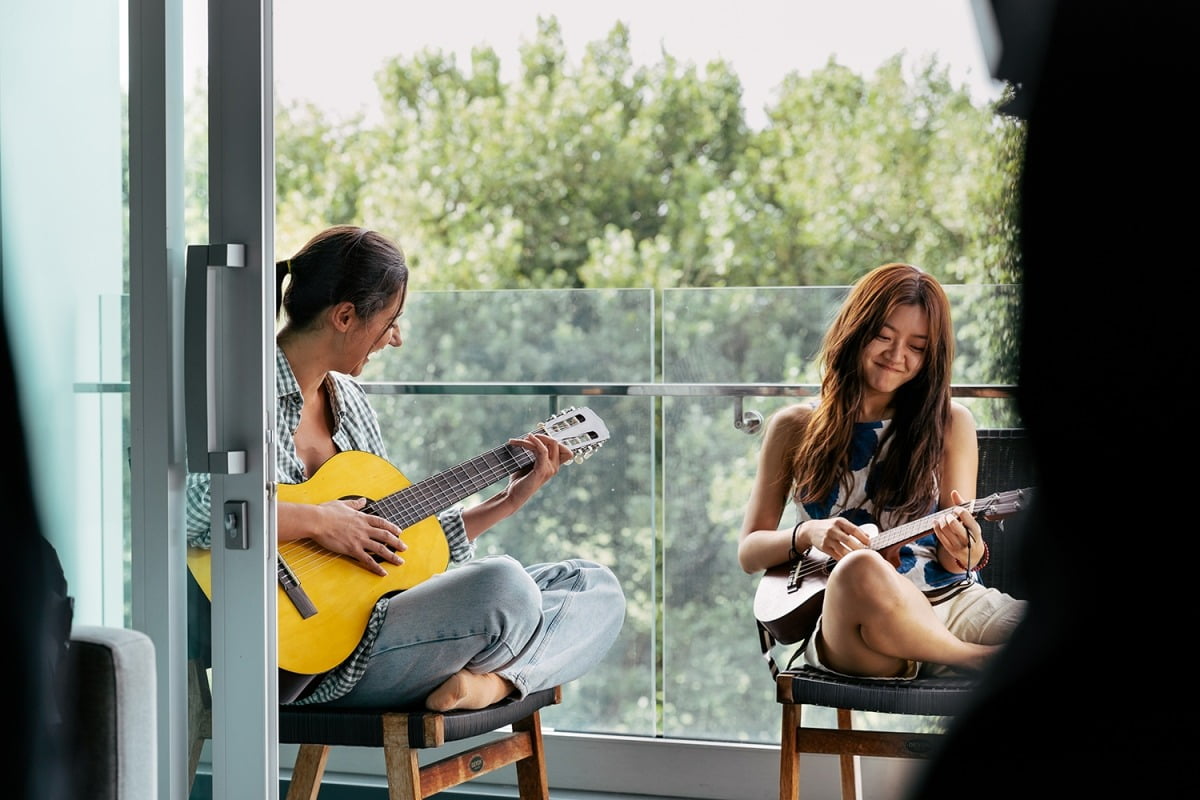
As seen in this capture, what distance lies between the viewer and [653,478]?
261 cm

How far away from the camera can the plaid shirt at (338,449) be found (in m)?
1.54

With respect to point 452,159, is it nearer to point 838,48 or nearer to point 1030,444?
point 838,48

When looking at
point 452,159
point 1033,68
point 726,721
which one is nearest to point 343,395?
point 726,721

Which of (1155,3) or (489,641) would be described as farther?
(489,641)

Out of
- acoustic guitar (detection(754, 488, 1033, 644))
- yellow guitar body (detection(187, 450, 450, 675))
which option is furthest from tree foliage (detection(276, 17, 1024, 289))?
yellow guitar body (detection(187, 450, 450, 675))

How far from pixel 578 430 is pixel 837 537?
0.63 meters

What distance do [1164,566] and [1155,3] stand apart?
100 mm

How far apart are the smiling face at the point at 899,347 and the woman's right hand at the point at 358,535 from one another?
0.92m

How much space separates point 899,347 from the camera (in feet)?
7.12

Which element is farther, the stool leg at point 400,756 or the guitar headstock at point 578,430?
the guitar headstock at point 578,430

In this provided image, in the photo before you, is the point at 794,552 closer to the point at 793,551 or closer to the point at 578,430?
the point at 793,551

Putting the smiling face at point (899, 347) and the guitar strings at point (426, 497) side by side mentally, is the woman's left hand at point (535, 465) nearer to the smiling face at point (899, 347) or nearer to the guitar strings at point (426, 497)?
the guitar strings at point (426, 497)

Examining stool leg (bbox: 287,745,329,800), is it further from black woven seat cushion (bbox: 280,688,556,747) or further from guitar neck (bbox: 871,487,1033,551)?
guitar neck (bbox: 871,487,1033,551)

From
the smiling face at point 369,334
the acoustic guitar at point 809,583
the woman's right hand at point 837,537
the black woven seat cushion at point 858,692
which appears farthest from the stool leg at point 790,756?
the smiling face at point 369,334
